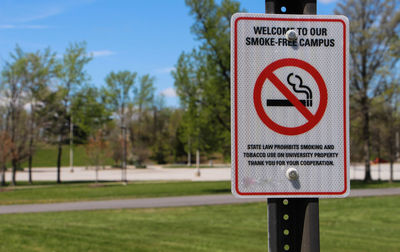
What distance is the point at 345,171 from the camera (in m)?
1.77

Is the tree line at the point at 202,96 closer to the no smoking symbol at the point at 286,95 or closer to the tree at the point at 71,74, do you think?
the tree at the point at 71,74

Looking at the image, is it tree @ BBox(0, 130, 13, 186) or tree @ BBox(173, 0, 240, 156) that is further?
tree @ BBox(0, 130, 13, 186)

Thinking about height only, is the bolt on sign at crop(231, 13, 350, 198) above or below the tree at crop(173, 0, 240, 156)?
below

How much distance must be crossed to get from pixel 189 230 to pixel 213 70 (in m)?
18.3

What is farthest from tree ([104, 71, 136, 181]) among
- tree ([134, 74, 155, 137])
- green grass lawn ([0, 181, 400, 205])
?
green grass lawn ([0, 181, 400, 205])

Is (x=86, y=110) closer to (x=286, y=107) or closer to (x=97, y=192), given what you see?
(x=97, y=192)

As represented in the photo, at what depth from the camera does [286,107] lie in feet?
5.60

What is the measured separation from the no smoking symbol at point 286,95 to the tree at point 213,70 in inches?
1084

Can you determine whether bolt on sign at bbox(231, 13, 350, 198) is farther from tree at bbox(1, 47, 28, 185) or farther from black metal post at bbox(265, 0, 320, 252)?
tree at bbox(1, 47, 28, 185)

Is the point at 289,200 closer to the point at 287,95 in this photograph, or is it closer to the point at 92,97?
the point at 287,95

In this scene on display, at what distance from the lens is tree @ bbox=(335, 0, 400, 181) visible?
3603 cm

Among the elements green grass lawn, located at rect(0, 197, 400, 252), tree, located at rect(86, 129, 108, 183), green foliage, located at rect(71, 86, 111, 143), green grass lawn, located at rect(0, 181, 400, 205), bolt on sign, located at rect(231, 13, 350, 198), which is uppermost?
green foliage, located at rect(71, 86, 111, 143)

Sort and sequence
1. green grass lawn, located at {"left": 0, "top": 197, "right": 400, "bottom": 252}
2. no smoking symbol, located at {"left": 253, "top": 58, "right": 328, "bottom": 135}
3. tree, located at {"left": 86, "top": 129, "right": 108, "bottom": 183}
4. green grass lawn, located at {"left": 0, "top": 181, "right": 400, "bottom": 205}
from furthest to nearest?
tree, located at {"left": 86, "top": 129, "right": 108, "bottom": 183} < green grass lawn, located at {"left": 0, "top": 181, "right": 400, "bottom": 205} < green grass lawn, located at {"left": 0, "top": 197, "right": 400, "bottom": 252} < no smoking symbol, located at {"left": 253, "top": 58, "right": 328, "bottom": 135}

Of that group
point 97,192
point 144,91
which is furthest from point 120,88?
point 97,192
